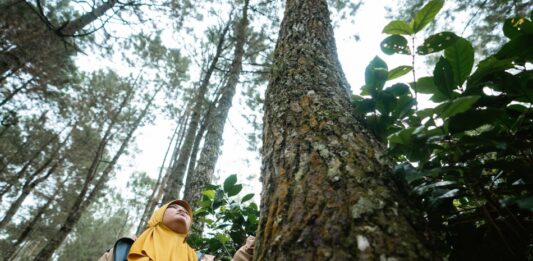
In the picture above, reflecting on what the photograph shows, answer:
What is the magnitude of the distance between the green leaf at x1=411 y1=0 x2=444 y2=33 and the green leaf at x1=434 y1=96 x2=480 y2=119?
0.49m

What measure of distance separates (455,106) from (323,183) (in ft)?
1.21

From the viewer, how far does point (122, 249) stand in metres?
2.26

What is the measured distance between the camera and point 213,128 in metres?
5.72

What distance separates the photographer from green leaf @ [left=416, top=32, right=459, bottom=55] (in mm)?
932

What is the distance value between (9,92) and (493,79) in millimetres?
11203

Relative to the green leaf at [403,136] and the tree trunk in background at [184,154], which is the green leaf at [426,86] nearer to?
the green leaf at [403,136]

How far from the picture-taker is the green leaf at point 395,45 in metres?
1.11

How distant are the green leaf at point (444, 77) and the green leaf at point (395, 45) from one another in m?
0.27

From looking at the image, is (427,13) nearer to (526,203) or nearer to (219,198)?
(526,203)

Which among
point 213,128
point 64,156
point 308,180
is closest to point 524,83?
point 308,180

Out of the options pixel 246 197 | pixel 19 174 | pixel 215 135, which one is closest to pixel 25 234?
pixel 19 174

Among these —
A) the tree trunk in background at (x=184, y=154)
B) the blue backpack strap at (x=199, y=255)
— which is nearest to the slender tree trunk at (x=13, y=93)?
the tree trunk in background at (x=184, y=154)

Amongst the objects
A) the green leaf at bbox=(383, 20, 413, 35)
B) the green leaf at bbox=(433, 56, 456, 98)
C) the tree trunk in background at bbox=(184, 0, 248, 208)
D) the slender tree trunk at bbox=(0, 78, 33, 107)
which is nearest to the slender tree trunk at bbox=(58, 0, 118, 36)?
the slender tree trunk at bbox=(0, 78, 33, 107)

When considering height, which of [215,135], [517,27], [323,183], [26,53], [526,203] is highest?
[26,53]
